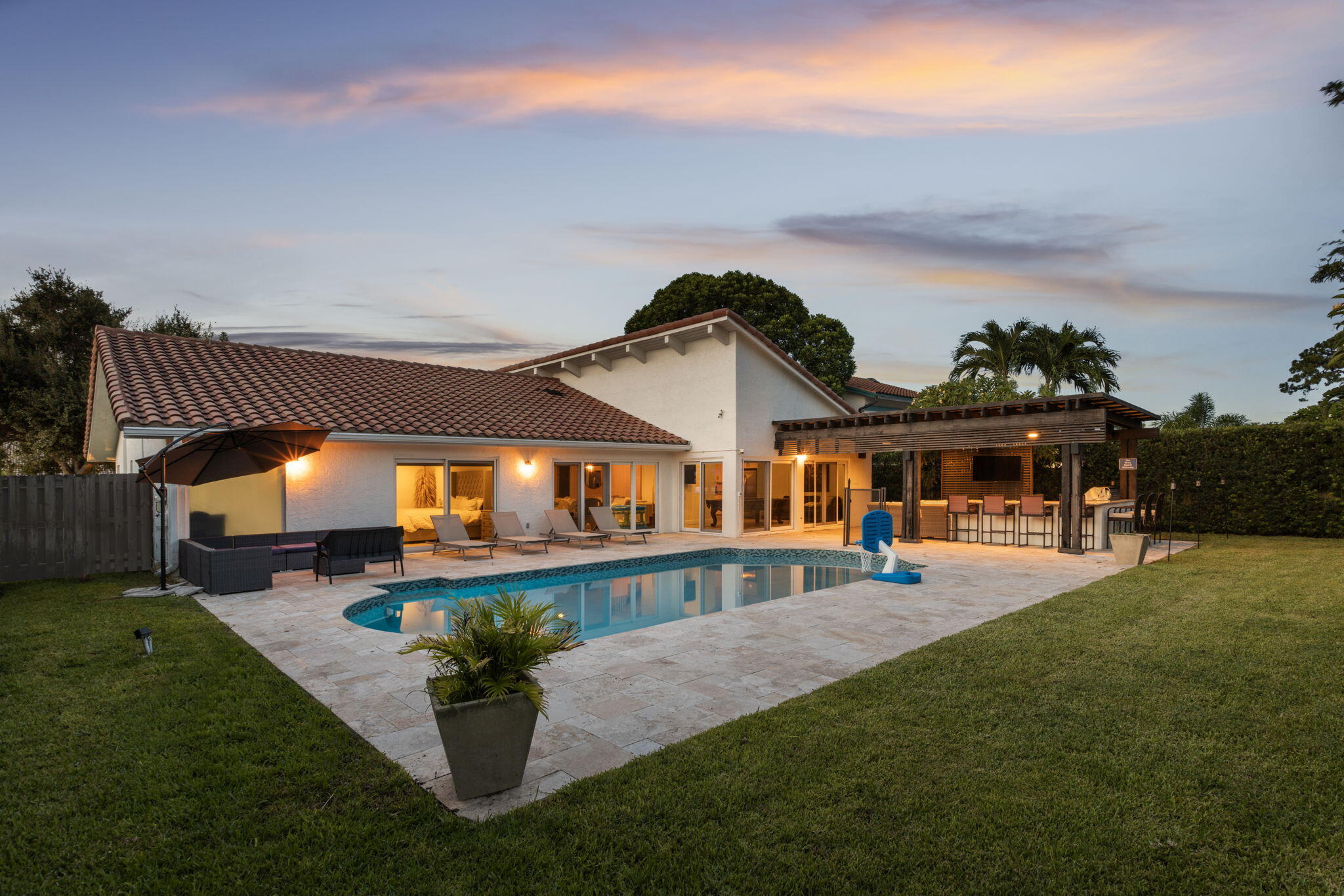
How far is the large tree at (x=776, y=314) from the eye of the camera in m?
33.5

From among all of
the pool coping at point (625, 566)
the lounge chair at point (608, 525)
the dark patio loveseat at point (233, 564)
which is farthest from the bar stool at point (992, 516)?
the dark patio loveseat at point (233, 564)

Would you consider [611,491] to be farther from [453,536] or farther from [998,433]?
[998,433]

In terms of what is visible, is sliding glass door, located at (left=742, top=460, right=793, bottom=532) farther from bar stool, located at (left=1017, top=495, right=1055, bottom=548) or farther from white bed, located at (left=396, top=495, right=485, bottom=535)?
white bed, located at (left=396, top=495, right=485, bottom=535)

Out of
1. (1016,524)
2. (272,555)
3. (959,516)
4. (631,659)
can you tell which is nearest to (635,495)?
(959,516)

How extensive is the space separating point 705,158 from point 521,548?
10.1 m

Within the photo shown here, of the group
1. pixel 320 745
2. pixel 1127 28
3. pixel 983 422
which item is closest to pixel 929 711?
pixel 320 745

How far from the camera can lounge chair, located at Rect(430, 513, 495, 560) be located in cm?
1378

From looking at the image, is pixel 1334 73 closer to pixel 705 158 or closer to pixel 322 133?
pixel 705 158

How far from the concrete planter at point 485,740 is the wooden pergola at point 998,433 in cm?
1376

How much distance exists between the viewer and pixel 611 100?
41.3 feet

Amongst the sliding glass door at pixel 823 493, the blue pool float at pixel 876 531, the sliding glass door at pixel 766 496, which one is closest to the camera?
the blue pool float at pixel 876 531

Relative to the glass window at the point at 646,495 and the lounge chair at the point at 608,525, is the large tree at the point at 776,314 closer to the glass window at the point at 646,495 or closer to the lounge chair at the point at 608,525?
the glass window at the point at 646,495

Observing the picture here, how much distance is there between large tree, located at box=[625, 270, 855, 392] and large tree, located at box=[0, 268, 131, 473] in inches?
954

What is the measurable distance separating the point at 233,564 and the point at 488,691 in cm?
844
